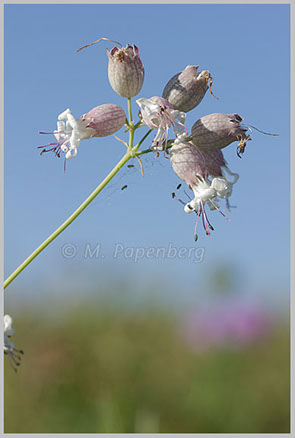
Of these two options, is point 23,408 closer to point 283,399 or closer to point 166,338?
point 166,338

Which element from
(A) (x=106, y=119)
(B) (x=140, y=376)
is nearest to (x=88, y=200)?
(A) (x=106, y=119)

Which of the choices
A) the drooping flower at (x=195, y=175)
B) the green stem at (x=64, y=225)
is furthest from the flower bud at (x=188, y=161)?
the green stem at (x=64, y=225)

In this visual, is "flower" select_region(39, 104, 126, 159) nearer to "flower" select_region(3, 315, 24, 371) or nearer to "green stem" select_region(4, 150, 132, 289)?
"green stem" select_region(4, 150, 132, 289)

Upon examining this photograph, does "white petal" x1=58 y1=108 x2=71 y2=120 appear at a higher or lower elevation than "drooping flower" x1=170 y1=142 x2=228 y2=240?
higher

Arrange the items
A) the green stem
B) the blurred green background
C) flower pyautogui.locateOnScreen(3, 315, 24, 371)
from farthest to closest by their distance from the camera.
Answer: the blurred green background → flower pyautogui.locateOnScreen(3, 315, 24, 371) → the green stem

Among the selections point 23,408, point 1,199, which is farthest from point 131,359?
point 1,199

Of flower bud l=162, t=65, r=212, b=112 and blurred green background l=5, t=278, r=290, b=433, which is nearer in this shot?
flower bud l=162, t=65, r=212, b=112

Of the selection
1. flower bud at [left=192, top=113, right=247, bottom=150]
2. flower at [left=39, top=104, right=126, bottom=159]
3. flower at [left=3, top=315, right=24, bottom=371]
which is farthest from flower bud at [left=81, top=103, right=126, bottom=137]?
flower at [left=3, top=315, right=24, bottom=371]
